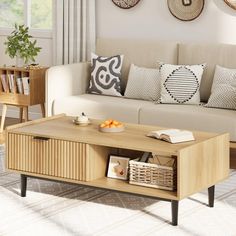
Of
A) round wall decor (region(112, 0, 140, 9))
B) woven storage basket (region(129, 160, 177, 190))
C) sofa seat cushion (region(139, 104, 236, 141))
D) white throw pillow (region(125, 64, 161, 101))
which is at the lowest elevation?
woven storage basket (region(129, 160, 177, 190))

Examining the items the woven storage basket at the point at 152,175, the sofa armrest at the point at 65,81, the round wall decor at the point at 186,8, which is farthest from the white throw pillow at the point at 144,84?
the woven storage basket at the point at 152,175

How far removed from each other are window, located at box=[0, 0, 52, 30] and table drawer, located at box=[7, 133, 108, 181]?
110 inches

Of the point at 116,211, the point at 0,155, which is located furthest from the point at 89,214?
the point at 0,155

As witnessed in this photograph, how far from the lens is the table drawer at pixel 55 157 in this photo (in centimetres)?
442

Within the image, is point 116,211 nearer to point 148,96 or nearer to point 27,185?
point 27,185

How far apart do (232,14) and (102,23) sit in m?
1.28

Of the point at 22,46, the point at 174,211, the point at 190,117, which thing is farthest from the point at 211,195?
the point at 22,46

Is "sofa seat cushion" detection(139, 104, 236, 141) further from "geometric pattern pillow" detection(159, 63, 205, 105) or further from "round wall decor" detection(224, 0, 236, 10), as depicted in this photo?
"round wall decor" detection(224, 0, 236, 10)

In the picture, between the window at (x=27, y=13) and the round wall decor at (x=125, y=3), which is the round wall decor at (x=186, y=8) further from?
the window at (x=27, y=13)

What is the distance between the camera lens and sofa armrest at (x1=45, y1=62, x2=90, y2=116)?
241 inches

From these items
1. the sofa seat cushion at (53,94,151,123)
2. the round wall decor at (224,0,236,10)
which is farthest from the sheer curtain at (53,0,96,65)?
the round wall decor at (224,0,236,10)

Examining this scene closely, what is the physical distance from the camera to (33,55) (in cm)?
672

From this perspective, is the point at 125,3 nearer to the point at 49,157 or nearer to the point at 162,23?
the point at 162,23

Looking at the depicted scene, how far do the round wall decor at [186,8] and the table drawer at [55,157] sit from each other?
2.14m
